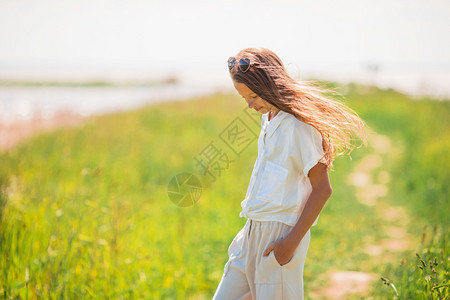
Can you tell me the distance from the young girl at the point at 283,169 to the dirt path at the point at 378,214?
192 cm

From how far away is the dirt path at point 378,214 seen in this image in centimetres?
365

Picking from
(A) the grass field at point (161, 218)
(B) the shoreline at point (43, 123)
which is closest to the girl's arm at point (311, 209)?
(A) the grass field at point (161, 218)

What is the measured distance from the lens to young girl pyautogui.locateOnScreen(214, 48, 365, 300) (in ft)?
5.61

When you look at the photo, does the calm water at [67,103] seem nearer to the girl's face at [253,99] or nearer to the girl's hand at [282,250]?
the girl's face at [253,99]

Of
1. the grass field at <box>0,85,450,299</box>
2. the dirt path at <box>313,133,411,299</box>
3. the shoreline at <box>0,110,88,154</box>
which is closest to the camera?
the grass field at <box>0,85,450,299</box>

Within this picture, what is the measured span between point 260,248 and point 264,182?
27 cm

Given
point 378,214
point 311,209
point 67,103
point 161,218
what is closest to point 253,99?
point 311,209

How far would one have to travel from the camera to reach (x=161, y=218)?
4992mm

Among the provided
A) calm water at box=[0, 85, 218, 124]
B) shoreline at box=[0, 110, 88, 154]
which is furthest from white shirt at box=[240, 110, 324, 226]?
shoreline at box=[0, 110, 88, 154]

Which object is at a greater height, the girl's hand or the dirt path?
the girl's hand

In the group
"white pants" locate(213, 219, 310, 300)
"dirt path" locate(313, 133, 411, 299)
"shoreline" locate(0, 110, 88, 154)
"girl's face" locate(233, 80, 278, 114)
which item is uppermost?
"girl's face" locate(233, 80, 278, 114)

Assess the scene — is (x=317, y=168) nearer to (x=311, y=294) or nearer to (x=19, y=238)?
(x=311, y=294)

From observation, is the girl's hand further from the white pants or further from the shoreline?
the shoreline

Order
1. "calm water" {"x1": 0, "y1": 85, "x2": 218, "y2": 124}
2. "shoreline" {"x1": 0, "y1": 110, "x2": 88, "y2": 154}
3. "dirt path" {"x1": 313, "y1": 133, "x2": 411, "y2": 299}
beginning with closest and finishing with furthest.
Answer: "dirt path" {"x1": 313, "y1": 133, "x2": 411, "y2": 299}
"shoreline" {"x1": 0, "y1": 110, "x2": 88, "y2": 154}
"calm water" {"x1": 0, "y1": 85, "x2": 218, "y2": 124}
